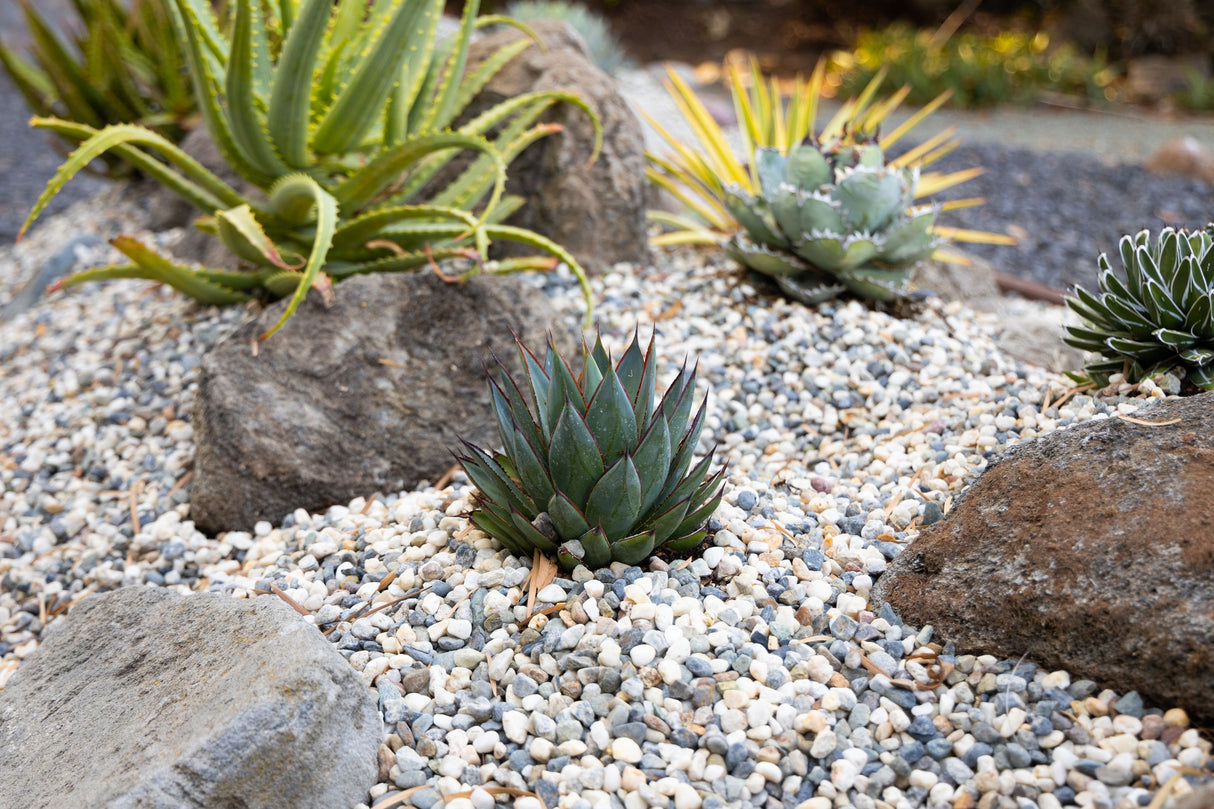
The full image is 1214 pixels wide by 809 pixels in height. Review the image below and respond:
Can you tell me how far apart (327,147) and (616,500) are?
159 centimetres

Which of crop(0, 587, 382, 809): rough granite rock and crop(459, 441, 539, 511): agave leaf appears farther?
crop(459, 441, 539, 511): agave leaf

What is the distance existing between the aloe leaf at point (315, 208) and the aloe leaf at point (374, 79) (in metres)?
0.18

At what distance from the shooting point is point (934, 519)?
192 cm

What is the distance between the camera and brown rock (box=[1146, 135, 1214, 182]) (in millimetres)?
5902

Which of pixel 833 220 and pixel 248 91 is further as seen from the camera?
pixel 833 220

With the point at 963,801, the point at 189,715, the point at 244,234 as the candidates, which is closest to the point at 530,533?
the point at 189,715

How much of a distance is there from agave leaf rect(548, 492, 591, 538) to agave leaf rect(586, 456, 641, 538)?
0.06 feet

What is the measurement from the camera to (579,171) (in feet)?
10.4

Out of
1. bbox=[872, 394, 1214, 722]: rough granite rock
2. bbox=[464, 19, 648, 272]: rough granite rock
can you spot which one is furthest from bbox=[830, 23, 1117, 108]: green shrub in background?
bbox=[872, 394, 1214, 722]: rough granite rock

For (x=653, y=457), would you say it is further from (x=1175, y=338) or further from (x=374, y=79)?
(x=374, y=79)

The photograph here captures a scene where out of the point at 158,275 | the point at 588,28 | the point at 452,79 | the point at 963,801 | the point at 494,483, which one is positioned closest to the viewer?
the point at 963,801

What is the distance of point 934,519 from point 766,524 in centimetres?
34

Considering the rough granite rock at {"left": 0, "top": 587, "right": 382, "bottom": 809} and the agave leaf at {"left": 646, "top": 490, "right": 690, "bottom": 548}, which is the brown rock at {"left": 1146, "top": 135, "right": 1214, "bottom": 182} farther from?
the rough granite rock at {"left": 0, "top": 587, "right": 382, "bottom": 809}

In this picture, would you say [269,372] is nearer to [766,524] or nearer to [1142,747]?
[766,524]
